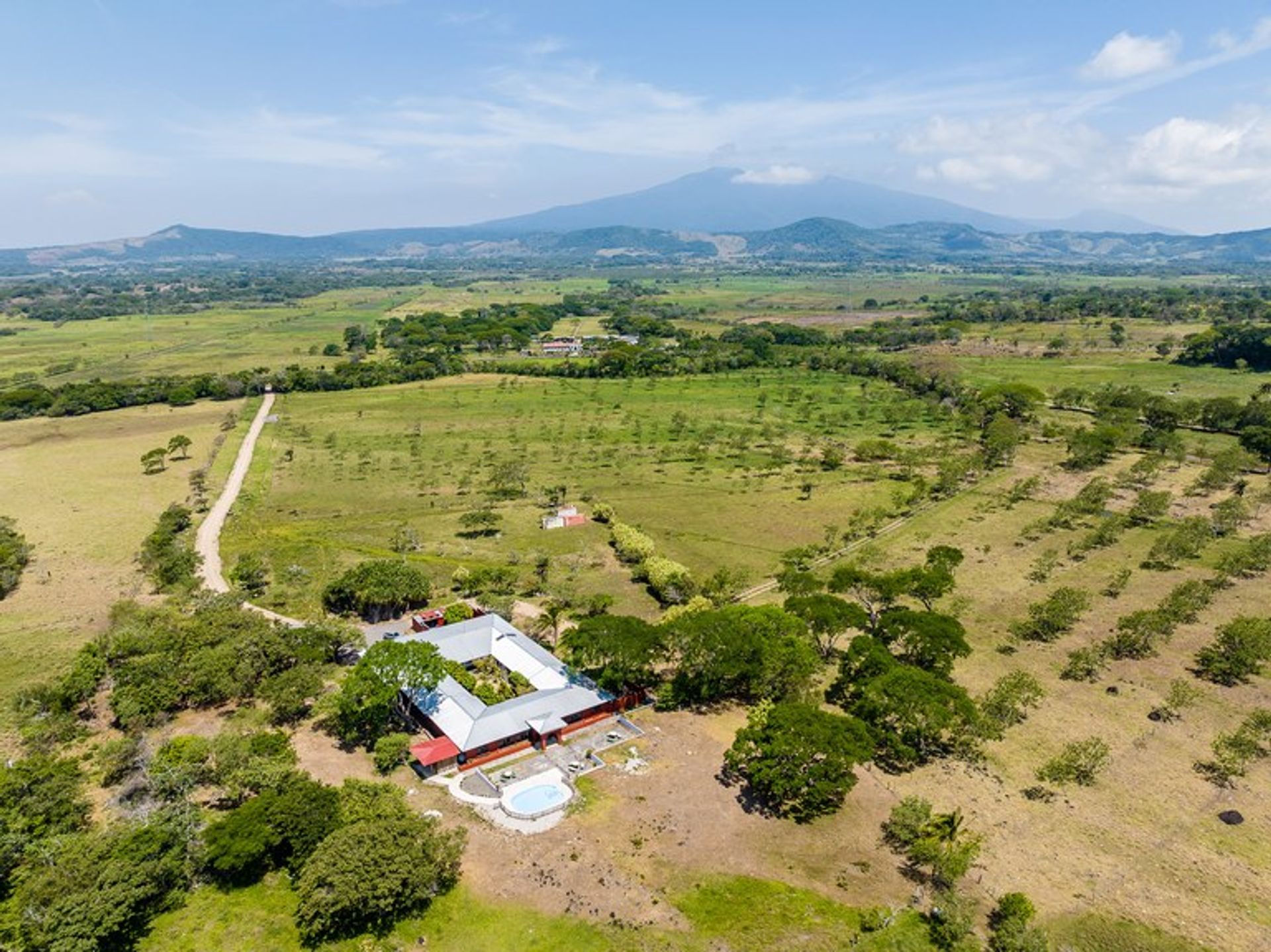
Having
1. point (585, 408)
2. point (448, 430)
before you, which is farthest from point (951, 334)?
point (448, 430)

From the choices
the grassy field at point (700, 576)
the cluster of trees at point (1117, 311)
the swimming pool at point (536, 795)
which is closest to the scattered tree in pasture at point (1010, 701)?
the grassy field at point (700, 576)

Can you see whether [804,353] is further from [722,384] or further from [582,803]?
[582,803]

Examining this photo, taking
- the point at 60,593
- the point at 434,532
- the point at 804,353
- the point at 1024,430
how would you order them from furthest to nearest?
1. the point at 804,353
2. the point at 1024,430
3. the point at 434,532
4. the point at 60,593

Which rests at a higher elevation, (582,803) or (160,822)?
(160,822)

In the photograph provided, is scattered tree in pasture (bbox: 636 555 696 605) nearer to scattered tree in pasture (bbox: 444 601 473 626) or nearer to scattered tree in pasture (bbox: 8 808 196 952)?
scattered tree in pasture (bbox: 444 601 473 626)

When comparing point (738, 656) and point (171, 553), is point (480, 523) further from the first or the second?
point (738, 656)

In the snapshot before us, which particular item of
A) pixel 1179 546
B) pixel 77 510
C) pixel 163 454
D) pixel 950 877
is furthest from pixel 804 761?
pixel 163 454
